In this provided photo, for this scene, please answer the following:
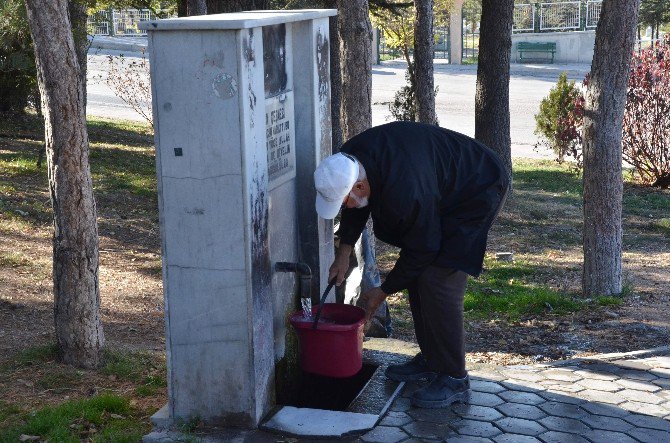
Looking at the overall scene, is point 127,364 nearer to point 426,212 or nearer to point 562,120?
point 426,212

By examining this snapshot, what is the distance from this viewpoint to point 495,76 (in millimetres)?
12328

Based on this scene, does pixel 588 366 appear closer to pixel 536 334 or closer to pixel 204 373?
pixel 536 334

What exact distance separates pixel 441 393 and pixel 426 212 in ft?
3.46

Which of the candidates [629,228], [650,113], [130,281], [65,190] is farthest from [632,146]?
[65,190]

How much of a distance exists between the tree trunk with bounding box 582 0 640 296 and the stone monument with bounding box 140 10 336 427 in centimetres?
387

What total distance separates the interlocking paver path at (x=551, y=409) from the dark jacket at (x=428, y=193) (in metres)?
0.70

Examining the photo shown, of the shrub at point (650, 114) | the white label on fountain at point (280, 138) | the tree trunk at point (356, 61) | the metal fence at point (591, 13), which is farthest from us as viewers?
the metal fence at point (591, 13)

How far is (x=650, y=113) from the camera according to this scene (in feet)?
45.5

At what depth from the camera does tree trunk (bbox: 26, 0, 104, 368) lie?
15.6ft

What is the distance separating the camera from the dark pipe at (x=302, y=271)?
464 cm

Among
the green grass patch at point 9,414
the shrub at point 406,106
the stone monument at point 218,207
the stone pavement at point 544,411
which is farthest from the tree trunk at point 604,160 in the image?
the shrub at point 406,106

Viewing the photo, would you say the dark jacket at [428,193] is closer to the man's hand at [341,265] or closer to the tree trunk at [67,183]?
the man's hand at [341,265]

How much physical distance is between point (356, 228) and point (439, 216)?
0.54 meters

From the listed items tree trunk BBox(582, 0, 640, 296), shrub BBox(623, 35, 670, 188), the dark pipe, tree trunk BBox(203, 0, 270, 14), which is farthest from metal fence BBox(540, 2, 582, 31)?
the dark pipe
